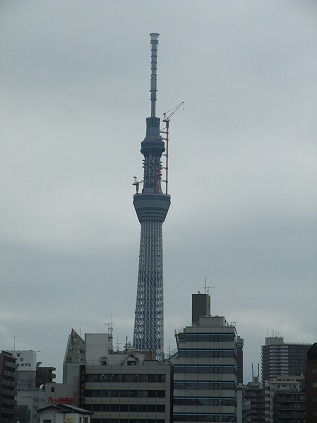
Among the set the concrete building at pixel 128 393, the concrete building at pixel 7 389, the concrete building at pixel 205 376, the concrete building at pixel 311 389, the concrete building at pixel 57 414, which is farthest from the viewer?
the concrete building at pixel 7 389

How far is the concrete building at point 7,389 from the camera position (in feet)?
537

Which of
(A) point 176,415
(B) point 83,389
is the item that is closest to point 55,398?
(B) point 83,389

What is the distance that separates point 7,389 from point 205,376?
48198mm

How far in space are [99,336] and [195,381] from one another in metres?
23.4

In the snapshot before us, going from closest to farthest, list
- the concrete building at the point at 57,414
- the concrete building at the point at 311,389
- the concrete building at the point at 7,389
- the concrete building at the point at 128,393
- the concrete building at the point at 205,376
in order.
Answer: the concrete building at the point at 57,414 < the concrete building at the point at 205,376 < the concrete building at the point at 128,393 < the concrete building at the point at 311,389 < the concrete building at the point at 7,389

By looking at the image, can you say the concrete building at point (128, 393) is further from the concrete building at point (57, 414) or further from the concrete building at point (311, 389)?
the concrete building at point (311, 389)

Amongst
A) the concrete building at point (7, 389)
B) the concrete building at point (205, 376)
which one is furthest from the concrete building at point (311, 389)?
the concrete building at point (7, 389)

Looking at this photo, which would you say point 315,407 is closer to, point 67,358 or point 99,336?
point 99,336

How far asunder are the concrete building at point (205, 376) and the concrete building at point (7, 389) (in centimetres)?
4290

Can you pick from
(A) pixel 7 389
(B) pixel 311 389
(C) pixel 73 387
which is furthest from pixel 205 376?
(A) pixel 7 389

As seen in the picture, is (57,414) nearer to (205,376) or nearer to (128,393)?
(128,393)

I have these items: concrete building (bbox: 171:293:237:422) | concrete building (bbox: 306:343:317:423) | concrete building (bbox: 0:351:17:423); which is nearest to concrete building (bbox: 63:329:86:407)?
concrete building (bbox: 171:293:237:422)

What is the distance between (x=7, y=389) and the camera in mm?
167125

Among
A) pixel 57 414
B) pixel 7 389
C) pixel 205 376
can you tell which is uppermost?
pixel 7 389
